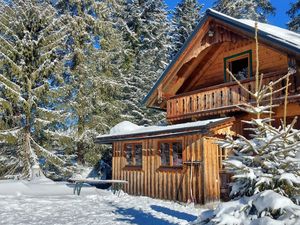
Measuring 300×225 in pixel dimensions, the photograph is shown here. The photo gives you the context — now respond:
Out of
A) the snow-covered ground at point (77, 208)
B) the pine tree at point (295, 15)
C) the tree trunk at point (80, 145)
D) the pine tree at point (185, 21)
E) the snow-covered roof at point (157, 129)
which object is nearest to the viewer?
the snow-covered ground at point (77, 208)

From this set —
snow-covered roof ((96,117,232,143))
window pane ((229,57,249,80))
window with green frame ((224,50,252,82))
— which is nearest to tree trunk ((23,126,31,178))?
snow-covered roof ((96,117,232,143))

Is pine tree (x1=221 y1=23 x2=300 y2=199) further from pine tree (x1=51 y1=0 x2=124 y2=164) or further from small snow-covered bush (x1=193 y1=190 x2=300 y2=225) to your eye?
pine tree (x1=51 y1=0 x2=124 y2=164)

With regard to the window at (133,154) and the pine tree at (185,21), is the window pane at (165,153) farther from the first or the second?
the pine tree at (185,21)

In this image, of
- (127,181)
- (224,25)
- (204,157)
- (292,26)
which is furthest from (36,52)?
(292,26)

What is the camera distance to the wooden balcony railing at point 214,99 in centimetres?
1274

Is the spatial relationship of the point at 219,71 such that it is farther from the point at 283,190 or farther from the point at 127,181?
the point at 283,190

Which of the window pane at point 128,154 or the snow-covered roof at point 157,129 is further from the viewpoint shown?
the window pane at point 128,154

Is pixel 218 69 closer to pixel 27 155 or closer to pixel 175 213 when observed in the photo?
pixel 175 213

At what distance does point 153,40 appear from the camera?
3155 centimetres

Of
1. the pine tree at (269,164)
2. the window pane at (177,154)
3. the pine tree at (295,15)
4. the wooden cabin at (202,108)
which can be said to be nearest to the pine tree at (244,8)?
the pine tree at (295,15)

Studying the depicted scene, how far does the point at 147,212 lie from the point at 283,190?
21.2ft

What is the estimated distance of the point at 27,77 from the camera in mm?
20391

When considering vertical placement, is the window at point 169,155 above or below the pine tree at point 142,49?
below

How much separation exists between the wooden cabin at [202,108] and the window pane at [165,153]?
4cm
